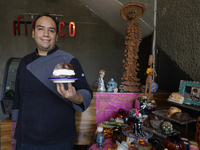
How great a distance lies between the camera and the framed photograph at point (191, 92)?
4.48 ft

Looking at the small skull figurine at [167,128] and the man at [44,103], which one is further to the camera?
the small skull figurine at [167,128]

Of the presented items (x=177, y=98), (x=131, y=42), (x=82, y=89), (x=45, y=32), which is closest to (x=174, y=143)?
(x=177, y=98)

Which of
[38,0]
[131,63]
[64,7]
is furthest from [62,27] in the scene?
[131,63]

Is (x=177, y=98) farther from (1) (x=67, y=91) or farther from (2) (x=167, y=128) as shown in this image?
(1) (x=67, y=91)

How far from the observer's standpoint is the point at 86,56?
4152 millimetres

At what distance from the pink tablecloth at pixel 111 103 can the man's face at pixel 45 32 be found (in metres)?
1.11

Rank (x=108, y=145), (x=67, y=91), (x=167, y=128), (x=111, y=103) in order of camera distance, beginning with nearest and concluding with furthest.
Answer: (x=67, y=91), (x=167, y=128), (x=108, y=145), (x=111, y=103)

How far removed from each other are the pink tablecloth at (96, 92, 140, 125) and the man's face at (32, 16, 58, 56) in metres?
1.11

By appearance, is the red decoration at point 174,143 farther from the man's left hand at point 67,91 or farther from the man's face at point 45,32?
the man's face at point 45,32

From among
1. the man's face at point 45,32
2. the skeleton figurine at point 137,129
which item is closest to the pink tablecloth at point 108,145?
the skeleton figurine at point 137,129

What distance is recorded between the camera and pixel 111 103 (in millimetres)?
2004

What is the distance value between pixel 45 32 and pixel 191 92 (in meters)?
1.48

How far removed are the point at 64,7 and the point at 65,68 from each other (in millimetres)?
3810

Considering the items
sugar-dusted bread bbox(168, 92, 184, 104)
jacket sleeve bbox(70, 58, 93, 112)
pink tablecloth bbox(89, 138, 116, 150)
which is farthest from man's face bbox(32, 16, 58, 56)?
sugar-dusted bread bbox(168, 92, 184, 104)
